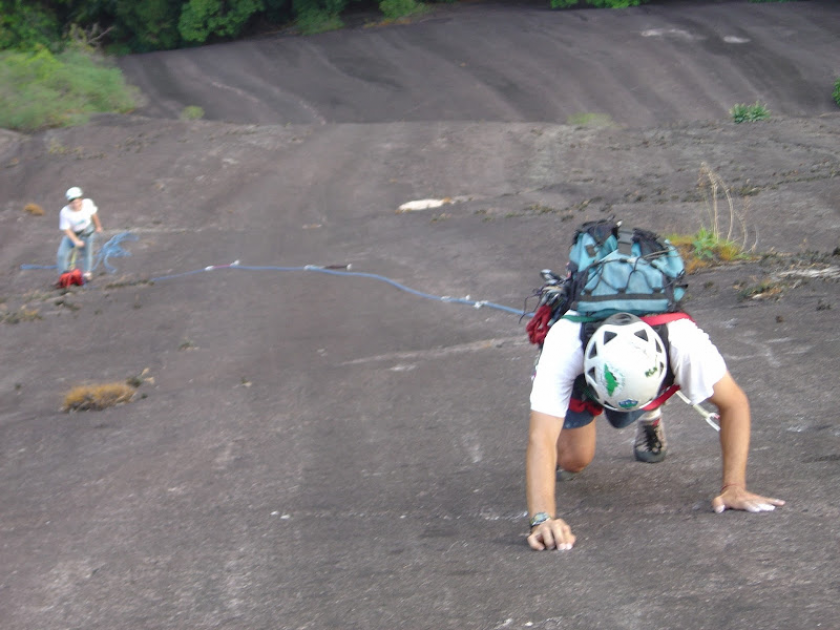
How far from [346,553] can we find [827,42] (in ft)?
95.2

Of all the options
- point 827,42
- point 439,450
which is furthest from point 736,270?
point 827,42

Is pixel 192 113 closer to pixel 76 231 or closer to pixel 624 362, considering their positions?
pixel 76 231

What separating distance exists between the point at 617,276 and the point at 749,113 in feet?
74.2

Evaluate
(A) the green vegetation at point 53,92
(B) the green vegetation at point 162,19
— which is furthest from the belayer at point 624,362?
(B) the green vegetation at point 162,19

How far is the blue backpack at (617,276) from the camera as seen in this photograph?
4621 millimetres

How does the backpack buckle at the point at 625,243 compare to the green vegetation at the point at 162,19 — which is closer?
the backpack buckle at the point at 625,243

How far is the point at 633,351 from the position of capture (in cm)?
428

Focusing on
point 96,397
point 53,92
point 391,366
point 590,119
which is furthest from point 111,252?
point 590,119

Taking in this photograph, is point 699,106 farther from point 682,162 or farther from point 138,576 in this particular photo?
point 138,576

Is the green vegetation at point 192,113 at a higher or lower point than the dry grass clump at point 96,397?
higher

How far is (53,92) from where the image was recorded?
27.2m

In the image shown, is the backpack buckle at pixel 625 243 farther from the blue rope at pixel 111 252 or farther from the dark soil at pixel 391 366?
the blue rope at pixel 111 252

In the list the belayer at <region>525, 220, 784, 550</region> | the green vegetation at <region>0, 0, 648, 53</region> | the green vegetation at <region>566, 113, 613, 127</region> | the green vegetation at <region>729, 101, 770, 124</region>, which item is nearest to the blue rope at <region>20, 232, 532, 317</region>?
the belayer at <region>525, 220, 784, 550</region>

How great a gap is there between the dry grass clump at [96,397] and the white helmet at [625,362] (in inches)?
227
